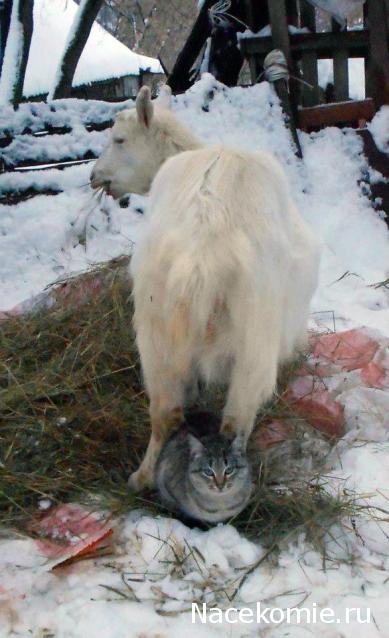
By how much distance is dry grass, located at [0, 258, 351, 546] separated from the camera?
3240 millimetres

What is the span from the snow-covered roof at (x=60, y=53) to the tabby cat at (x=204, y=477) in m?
10.3

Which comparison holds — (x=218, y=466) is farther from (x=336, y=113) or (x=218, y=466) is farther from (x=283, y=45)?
(x=283, y=45)

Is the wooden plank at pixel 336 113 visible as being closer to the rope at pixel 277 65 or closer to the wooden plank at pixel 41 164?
the rope at pixel 277 65

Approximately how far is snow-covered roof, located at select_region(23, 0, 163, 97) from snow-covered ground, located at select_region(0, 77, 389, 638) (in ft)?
23.1

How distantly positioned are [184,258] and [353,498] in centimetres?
137

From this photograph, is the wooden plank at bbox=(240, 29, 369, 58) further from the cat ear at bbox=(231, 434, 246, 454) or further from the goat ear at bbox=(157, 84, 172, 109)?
the cat ear at bbox=(231, 434, 246, 454)

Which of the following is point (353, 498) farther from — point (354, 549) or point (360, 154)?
point (360, 154)

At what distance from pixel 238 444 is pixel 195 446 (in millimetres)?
190

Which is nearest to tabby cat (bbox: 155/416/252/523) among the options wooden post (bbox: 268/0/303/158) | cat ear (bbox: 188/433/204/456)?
cat ear (bbox: 188/433/204/456)

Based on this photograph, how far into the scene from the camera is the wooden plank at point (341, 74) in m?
7.07

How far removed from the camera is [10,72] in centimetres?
817

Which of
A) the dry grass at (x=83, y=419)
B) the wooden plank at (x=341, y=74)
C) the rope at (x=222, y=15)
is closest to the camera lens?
the dry grass at (x=83, y=419)

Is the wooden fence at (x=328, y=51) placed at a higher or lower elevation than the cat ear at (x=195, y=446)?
higher

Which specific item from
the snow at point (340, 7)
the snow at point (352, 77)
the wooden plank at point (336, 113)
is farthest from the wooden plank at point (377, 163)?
the snow at point (352, 77)
